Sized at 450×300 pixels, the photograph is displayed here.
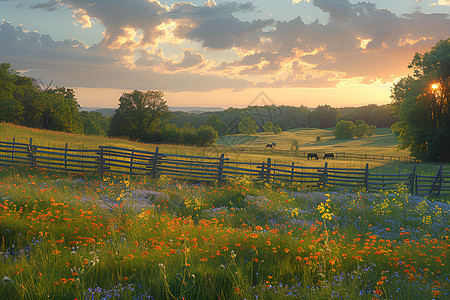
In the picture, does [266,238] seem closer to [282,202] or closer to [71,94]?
[282,202]

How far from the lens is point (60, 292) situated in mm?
3016

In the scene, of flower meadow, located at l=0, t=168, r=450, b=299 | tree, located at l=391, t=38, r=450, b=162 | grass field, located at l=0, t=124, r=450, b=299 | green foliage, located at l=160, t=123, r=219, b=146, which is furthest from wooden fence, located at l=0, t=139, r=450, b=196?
green foliage, located at l=160, t=123, r=219, b=146

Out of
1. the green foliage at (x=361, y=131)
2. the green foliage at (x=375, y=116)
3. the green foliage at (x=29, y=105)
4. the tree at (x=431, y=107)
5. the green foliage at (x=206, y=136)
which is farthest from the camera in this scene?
the green foliage at (x=375, y=116)

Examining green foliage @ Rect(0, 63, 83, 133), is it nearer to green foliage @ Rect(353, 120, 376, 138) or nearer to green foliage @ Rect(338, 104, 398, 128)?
green foliage @ Rect(353, 120, 376, 138)

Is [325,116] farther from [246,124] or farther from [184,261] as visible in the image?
[184,261]

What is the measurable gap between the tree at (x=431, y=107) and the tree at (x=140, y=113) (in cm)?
3501

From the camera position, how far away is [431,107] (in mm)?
31594

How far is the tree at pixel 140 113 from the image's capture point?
1959 inches

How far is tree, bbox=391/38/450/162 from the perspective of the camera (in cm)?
3109

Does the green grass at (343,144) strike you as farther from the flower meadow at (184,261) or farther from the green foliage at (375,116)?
the flower meadow at (184,261)

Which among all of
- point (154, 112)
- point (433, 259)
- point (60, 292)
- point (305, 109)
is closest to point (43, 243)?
point (60, 292)

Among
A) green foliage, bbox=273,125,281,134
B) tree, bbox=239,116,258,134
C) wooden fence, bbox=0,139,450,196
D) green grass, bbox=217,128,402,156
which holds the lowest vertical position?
wooden fence, bbox=0,139,450,196

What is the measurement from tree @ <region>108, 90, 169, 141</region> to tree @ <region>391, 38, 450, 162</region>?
1378 inches

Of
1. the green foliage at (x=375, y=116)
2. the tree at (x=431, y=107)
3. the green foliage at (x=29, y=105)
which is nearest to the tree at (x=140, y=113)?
the green foliage at (x=29, y=105)
